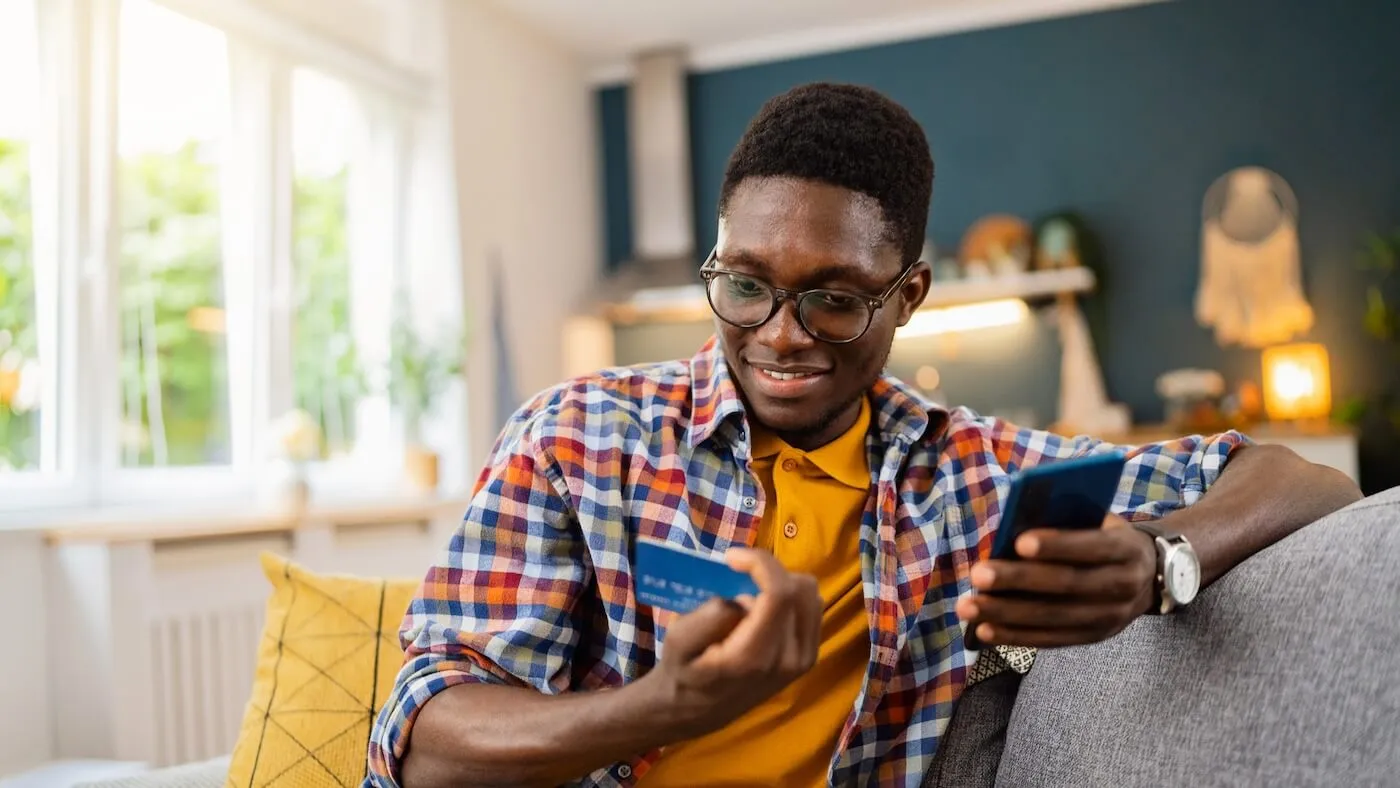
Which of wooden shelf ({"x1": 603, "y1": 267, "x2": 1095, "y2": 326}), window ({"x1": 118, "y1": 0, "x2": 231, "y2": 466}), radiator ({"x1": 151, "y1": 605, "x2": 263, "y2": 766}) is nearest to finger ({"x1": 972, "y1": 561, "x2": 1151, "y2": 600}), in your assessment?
radiator ({"x1": 151, "y1": 605, "x2": 263, "y2": 766})

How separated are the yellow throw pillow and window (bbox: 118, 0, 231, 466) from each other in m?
2.01

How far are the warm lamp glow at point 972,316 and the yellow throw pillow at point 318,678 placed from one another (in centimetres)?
383

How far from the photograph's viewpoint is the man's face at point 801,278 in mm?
1216

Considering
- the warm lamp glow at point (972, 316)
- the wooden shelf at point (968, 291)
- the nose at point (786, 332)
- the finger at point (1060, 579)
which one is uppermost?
the wooden shelf at point (968, 291)

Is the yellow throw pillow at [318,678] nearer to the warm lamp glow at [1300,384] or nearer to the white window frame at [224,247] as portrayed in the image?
the white window frame at [224,247]

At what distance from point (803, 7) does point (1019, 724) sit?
14.5 ft

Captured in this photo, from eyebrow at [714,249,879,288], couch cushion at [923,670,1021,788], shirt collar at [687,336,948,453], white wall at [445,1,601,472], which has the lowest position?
couch cushion at [923,670,1021,788]

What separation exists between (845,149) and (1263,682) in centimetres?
65

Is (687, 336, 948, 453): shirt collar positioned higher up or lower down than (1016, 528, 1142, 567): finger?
higher up

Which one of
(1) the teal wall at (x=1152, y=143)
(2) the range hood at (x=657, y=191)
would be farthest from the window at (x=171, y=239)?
(1) the teal wall at (x=1152, y=143)

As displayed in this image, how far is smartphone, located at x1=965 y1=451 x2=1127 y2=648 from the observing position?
33.4 inches

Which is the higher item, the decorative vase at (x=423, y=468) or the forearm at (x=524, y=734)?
the decorative vase at (x=423, y=468)

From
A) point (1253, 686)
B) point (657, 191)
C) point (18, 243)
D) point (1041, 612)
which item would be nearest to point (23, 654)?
point (18, 243)

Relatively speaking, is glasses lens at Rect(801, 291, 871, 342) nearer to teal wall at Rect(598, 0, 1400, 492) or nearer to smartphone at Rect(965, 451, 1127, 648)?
smartphone at Rect(965, 451, 1127, 648)
